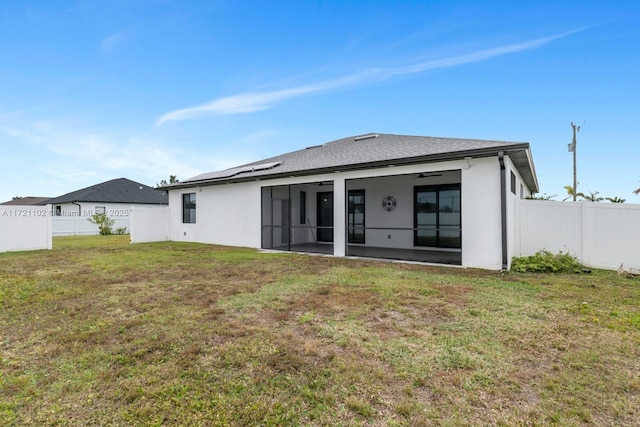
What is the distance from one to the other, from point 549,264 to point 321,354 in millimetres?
6759

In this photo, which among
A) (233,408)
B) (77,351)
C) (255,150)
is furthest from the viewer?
(255,150)

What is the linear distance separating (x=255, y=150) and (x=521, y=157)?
1607 centimetres

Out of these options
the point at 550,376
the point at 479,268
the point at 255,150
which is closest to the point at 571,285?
the point at 479,268

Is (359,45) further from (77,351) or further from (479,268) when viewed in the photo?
(77,351)

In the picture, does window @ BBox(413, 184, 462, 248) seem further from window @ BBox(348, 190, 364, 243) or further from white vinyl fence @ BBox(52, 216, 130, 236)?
white vinyl fence @ BBox(52, 216, 130, 236)

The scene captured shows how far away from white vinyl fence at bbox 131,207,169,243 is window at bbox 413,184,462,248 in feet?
39.6

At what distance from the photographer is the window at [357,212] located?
41.2 ft

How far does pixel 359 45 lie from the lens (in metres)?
12.8

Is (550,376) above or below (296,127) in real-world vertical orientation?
below

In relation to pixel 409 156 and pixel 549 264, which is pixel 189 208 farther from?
pixel 549 264

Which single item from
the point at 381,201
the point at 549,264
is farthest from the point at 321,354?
the point at 381,201

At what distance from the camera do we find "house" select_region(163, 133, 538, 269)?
720 cm

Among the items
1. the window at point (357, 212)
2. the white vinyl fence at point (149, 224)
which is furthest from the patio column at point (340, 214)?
the white vinyl fence at point (149, 224)

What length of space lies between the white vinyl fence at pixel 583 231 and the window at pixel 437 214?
90.7 inches
